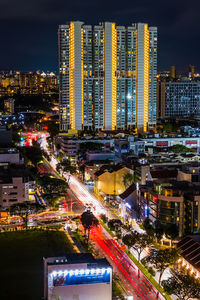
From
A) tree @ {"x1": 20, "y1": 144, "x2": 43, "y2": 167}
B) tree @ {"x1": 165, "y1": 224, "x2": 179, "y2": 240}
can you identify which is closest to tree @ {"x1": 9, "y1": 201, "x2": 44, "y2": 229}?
tree @ {"x1": 165, "y1": 224, "x2": 179, "y2": 240}

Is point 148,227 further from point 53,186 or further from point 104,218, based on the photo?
point 53,186

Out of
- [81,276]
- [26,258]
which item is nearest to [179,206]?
[26,258]

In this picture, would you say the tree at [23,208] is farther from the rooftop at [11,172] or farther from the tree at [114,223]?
the tree at [114,223]

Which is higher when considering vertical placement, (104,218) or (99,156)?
(99,156)

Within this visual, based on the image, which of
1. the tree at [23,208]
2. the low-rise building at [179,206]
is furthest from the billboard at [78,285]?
the tree at [23,208]

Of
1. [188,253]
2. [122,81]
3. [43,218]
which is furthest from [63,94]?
[188,253]

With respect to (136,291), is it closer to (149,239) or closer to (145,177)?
(149,239)
